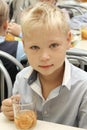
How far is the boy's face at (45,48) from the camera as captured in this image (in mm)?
1286

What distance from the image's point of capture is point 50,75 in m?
1.49

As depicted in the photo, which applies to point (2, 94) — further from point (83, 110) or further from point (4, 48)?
point (83, 110)

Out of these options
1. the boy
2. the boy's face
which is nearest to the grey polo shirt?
the boy

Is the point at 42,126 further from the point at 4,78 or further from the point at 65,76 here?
the point at 4,78

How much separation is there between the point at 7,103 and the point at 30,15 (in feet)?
1.31

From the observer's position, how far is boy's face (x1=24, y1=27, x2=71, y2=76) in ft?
4.22

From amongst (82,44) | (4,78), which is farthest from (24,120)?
(82,44)

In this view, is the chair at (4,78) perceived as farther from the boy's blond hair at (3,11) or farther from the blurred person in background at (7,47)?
the boy's blond hair at (3,11)

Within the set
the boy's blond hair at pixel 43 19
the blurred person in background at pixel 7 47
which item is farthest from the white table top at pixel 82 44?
the boy's blond hair at pixel 43 19

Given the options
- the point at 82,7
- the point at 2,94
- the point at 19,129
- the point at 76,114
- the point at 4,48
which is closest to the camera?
the point at 19,129

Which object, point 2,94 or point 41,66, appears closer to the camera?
point 41,66

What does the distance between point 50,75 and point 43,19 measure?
12.2 inches

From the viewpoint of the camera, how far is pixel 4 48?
2.18 m

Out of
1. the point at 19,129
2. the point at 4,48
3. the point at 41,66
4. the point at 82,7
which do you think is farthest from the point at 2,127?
the point at 82,7
